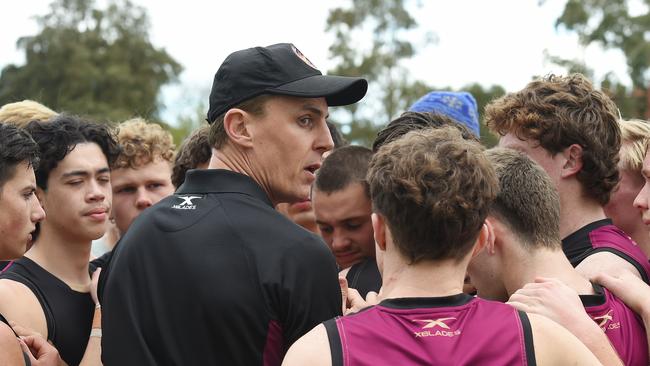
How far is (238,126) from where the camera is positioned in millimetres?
3645

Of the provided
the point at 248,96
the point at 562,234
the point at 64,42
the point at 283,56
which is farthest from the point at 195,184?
the point at 64,42

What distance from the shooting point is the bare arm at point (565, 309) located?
3.10 metres

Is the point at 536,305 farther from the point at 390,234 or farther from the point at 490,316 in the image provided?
the point at 390,234

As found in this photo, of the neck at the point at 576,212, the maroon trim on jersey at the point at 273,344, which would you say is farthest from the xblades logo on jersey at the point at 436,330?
the neck at the point at 576,212

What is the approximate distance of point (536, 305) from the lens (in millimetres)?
3197

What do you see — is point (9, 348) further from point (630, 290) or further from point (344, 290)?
point (630, 290)

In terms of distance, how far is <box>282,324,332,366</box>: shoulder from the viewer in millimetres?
2646

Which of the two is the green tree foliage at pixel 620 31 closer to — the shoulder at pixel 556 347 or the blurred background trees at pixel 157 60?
the blurred background trees at pixel 157 60

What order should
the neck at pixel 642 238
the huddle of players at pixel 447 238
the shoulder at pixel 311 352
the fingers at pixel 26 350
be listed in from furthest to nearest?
1. the neck at pixel 642 238
2. the fingers at pixel 26 350
3. the huddle of players at pixel 447 238
4. the shoulder at pixel 311 352

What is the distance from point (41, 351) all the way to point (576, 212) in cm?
262

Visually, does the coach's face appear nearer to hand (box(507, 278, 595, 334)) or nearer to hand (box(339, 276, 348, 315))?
hand (box(339, 276, 348, 315))

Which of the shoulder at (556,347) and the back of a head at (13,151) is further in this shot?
the back of a head at (13,151)

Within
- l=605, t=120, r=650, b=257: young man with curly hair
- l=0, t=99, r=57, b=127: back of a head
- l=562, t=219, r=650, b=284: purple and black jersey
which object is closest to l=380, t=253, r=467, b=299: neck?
l=562, t=219, r=650, b=284: purple and black jersey

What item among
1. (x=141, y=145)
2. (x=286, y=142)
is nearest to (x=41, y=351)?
(x=286, y=142)
